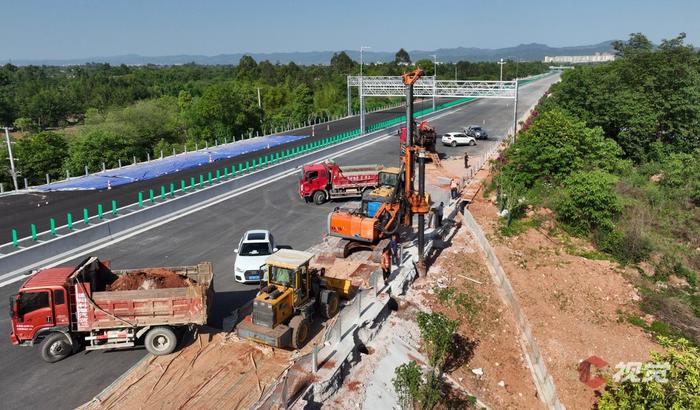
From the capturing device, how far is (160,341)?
49.6 feet

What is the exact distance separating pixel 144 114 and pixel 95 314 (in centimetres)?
6808

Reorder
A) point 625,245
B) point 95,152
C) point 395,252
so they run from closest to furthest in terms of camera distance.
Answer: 1. point 395,252
2. point 625,245
3. point 95,152

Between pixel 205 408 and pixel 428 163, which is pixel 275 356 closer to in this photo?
pixel 205 408

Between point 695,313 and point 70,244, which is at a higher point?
point 70,244

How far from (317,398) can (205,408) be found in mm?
2807

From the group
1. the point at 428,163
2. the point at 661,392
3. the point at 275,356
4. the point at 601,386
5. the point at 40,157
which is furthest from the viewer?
the point at 40,157

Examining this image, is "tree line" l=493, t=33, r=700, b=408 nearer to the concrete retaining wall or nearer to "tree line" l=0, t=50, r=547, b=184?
the concrete retaining wall

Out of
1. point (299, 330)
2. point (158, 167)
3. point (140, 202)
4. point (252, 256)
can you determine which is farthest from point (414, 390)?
point (158, 167)

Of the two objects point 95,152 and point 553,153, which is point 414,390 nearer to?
point 553,153

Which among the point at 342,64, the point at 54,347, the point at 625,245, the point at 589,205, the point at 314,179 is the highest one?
the point at 342,64

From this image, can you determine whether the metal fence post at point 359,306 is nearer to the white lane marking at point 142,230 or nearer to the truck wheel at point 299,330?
the truck wheel at point 299,330

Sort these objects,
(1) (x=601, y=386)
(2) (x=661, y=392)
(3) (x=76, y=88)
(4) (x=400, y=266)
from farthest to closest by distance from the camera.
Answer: (3) (x=76, y=88) < (4) (x=400, y=266) < (1) (x=601, y=386) < (2) (x=661, y=392)

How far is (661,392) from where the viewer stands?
10789 millimetres

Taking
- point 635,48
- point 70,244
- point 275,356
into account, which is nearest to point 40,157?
point 70,244
